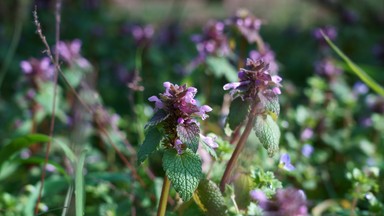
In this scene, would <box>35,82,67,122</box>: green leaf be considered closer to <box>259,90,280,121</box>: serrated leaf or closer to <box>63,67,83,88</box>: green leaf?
<box>63,67,83,88</box>: green leaf

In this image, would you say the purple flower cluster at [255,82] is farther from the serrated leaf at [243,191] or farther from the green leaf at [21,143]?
the green leaf at [21,143]

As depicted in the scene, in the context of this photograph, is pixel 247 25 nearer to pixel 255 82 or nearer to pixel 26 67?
pixel 26 67

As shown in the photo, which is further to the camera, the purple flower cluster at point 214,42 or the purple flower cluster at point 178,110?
the purple flower cluster at point 214,42

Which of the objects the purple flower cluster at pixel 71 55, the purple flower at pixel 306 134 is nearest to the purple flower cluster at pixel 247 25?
the purple flower at pixel 306 134

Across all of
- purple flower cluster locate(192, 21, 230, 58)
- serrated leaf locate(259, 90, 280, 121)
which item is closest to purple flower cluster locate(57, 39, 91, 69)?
purple flower cluster locate(192, 21, 230, 58)

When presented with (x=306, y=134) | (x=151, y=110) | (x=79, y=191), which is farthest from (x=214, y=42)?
Answer: (x=79, y=191)

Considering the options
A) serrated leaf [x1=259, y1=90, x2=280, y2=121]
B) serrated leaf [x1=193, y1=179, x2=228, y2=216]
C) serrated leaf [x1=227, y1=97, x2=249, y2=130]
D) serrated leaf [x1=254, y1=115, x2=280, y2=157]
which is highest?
serrated leaf [x1=259, y1=90, x2=280, y2=121]
